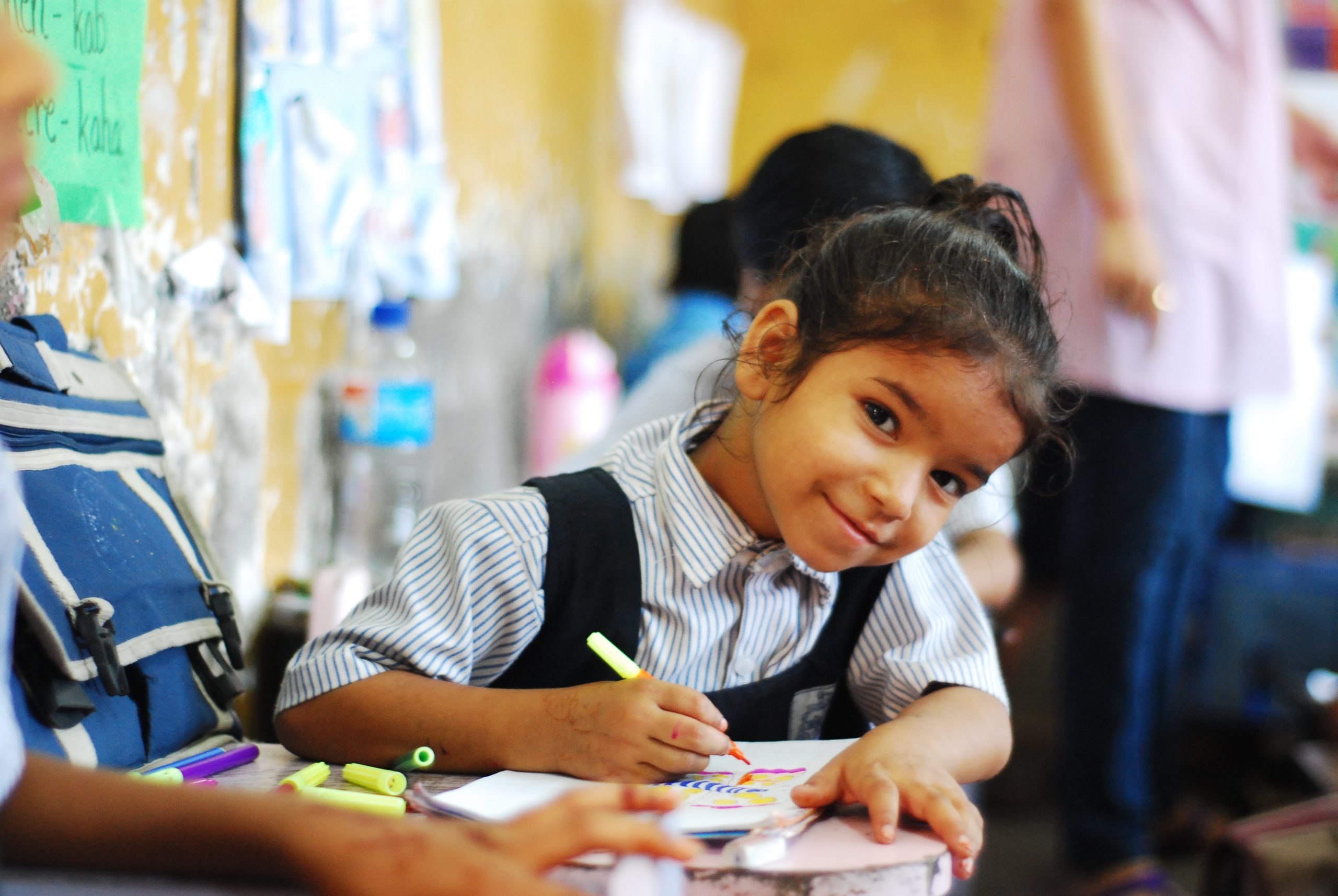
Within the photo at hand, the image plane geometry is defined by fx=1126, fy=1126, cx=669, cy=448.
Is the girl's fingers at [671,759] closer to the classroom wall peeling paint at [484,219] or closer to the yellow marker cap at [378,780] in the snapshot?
the yellow marker cap at [378,780]

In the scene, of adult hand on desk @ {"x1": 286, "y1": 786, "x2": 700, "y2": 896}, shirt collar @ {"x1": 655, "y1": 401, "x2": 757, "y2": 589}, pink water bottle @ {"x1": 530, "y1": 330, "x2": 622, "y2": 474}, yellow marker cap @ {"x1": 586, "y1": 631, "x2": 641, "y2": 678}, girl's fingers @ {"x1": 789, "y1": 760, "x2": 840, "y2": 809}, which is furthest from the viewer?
pink water bottle @ {"x1": 530, "y1": 330, "x2": 622, "y2": 474}

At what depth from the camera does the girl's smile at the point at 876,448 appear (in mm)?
825

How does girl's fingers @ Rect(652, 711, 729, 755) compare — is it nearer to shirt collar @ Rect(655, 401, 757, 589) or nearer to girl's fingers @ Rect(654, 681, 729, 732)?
girl's fingers @ Rect(654, 681, 729, 732)

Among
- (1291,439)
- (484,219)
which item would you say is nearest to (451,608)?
(484,219)

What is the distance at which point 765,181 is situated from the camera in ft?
4.59

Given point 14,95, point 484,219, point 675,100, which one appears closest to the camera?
point 14,95

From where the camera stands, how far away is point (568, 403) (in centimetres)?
216

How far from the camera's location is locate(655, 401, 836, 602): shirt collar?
2.89 feet

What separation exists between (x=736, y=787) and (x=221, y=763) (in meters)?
0.36

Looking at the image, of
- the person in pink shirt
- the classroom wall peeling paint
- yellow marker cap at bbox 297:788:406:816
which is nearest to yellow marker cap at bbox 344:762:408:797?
yellow marker cap at bbox 297:788:406:816

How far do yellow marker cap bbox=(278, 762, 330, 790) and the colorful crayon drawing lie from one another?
0.23 metres

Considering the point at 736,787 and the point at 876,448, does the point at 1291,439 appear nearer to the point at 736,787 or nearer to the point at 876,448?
the point at 876,448

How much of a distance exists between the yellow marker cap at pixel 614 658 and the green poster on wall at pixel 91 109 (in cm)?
55

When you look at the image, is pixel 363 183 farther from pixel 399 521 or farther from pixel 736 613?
pixel 736 613
